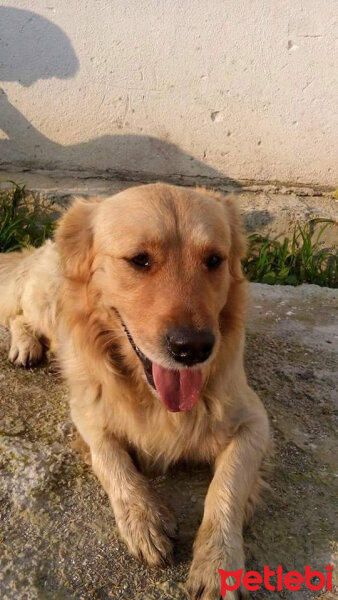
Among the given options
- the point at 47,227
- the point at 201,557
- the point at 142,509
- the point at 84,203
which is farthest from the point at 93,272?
the point at 47,227

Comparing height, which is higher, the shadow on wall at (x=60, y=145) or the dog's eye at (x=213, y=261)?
the shadow on wall at (x=60, y=145)

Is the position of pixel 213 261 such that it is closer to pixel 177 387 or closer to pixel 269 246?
pixel 177 387

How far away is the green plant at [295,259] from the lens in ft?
16.1

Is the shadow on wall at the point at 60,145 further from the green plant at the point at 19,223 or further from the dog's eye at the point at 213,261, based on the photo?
the dog's eye at the point at 213,261

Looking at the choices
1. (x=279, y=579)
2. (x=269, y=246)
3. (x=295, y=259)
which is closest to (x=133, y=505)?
(x=279, y=579)

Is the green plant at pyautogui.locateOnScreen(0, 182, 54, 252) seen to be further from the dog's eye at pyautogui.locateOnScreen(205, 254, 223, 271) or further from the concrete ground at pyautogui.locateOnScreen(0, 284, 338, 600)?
the dog's eye at pyautogui.locateOnScreen(205, 254, 223, 271)

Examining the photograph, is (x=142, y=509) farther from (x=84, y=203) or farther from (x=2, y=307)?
(x=2, y=307)

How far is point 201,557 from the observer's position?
6.73 feet

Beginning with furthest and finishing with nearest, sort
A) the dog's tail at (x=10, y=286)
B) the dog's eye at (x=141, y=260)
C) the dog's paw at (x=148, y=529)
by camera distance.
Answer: the dog's tail at (x=10, y=286), the dog's eye at (x=141, y=260), the dog's paw at (x=148, y=529)

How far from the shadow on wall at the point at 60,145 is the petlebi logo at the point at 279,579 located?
383cm

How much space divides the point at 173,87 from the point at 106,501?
3.79 meters

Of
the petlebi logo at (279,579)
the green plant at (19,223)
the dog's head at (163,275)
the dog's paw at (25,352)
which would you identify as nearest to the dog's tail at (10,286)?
the dog's paw at (25,352)

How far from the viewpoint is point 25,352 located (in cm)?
339

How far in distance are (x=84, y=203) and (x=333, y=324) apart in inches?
81.6
